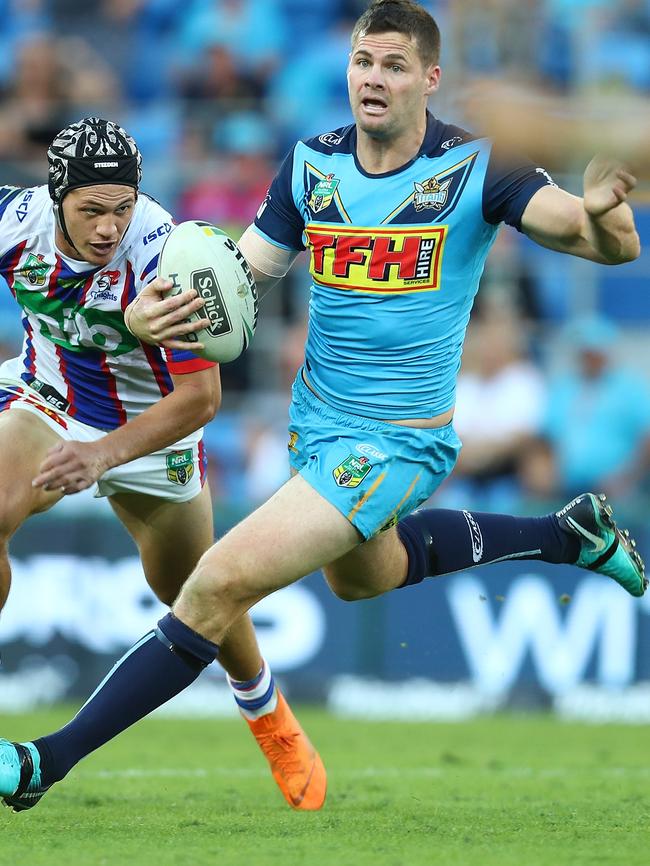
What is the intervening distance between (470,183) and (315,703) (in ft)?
19.0

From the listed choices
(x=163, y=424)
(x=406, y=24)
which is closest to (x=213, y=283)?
(x=163, y=424)

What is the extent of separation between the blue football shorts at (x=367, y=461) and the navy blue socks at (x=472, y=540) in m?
0.47

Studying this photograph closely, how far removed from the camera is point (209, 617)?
530 cm

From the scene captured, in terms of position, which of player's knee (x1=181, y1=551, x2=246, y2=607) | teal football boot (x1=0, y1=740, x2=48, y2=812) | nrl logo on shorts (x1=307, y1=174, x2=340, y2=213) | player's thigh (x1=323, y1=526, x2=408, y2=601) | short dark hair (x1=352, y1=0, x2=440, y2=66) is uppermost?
short dark hair (x1=352, y1=0, x2=440, y2=66)

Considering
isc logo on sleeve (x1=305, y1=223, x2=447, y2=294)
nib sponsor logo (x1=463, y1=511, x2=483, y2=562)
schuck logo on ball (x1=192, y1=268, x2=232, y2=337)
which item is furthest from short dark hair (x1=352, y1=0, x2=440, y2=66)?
nib sponsor logo (x1=463, y1=511, x2=483, y2=562)

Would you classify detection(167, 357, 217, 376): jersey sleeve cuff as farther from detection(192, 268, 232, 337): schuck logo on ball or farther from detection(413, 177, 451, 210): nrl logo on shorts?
detection(413, 177, 451, 210): nrl logo on shorts

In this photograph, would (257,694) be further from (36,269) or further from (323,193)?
(323,193)

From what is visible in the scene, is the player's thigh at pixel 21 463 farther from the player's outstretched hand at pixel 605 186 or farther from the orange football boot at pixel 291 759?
the player's outstretched hand at pixel 605 186

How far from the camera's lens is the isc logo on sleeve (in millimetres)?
5555

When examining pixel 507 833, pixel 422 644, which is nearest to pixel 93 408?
pixel 507 833

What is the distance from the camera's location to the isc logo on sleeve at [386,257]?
5.55 metres

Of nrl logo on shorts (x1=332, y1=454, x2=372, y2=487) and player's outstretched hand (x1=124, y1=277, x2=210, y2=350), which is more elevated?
player's outstretched hand (x1=124, y1=277, x2=210, y2=350)

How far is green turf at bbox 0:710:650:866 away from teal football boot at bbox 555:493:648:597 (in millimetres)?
977

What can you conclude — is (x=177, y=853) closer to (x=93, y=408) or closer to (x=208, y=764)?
(x=93, y=408)
